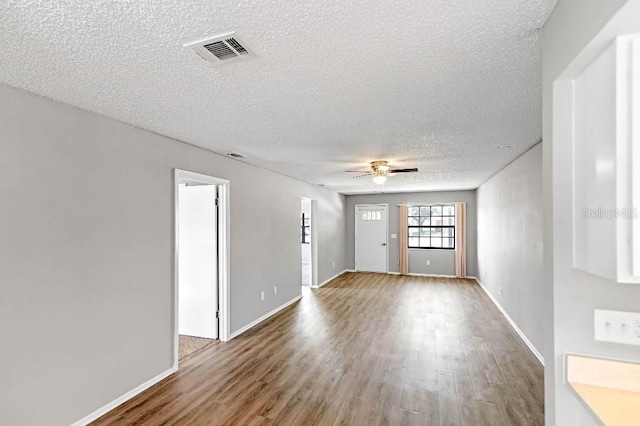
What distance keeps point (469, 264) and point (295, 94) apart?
7.60 m

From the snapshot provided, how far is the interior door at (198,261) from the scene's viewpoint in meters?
3.96

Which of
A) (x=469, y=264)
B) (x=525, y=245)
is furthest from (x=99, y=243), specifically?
(x=469, y=264)

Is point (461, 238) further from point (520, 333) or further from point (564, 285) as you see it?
point (564, 285)

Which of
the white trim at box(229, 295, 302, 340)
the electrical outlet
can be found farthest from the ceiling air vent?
the white trim at box(229, 295, 302, 340)

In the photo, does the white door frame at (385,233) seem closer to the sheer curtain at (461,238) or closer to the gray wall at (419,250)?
the gray wall at (419,250)

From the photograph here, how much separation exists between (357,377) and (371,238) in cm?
620

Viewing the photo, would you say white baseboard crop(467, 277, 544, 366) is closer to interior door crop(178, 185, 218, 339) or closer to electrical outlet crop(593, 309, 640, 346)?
electrical outlet crop(593, 309, 640, 346)

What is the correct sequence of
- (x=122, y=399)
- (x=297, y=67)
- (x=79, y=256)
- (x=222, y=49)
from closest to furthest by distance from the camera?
1. (x=222, y=49)
2. (x=297, y=67)
3. (x=79, y=256)
4. (x=122, y=399)

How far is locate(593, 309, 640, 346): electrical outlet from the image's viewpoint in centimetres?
109

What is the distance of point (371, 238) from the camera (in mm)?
8992

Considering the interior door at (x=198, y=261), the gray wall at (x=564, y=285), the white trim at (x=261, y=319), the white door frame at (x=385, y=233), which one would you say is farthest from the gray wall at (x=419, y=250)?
the gray wall at (x=564, y=285)

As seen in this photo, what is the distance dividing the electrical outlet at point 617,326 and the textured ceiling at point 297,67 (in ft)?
4.02

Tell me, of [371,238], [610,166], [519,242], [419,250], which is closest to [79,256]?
[610,166]

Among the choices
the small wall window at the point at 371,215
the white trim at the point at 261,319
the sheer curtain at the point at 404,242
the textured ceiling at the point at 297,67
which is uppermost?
the textured ceiling at the point at 297,67
